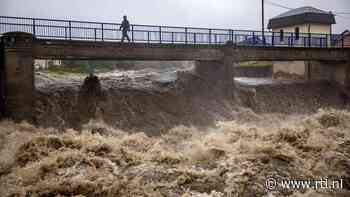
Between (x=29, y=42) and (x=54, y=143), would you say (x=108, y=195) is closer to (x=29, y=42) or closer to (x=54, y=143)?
(x=54, y=143)

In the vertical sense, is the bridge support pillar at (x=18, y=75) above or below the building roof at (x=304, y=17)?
below

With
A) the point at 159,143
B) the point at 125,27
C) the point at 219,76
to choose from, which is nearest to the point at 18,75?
the point at 125,27

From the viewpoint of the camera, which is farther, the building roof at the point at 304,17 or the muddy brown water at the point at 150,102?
the building roof at the point at 304,17

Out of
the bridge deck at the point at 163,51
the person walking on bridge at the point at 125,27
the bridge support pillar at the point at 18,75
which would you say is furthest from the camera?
the person walking on bridge at the point at 125,27

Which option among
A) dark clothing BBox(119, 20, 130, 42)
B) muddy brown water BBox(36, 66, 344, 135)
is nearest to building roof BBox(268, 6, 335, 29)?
muddy brown water BBox(36, 66, 344, 135)

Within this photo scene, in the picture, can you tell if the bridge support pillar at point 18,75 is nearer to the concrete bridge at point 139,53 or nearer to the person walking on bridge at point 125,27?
the concrete bridge at point 139,53

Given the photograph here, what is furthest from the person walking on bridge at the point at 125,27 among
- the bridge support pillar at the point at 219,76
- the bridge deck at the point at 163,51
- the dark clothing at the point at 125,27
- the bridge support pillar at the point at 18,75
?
the bridge support pillar at the point at 219,76

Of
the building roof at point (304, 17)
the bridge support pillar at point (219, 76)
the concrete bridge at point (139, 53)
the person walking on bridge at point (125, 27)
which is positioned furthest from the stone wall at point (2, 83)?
the building roof at point (304, 17)

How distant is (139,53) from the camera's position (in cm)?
2000

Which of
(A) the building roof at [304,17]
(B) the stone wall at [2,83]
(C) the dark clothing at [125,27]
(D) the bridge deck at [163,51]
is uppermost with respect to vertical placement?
(A) the building roof at [304,17]

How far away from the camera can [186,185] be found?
33.3 ft

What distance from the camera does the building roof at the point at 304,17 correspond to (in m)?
33.2

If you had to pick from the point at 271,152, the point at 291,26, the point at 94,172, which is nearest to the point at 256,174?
the point at 271,152

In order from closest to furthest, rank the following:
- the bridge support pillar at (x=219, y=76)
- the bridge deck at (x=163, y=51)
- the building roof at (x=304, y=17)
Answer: the bridge deck at (x=163, y=51) < the bridge support pillar at (x=219, y=76) < the building roof at (x=304, y=17)
